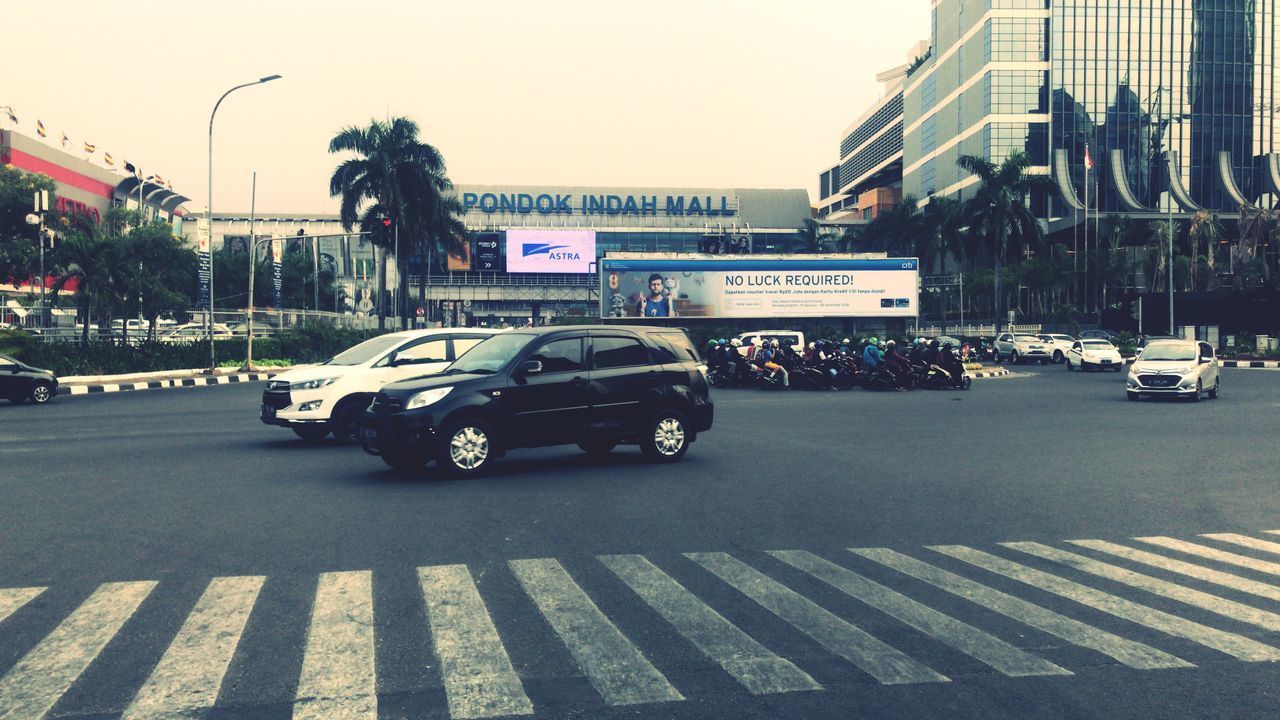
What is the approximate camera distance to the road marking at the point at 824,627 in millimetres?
4977

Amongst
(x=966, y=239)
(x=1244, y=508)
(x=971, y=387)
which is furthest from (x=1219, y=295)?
(x=1244, y=508)

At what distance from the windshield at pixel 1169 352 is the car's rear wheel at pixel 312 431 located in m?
18.8

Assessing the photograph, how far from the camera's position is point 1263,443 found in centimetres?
1515

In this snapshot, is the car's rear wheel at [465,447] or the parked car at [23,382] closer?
the car's rear wheel at [465,447]

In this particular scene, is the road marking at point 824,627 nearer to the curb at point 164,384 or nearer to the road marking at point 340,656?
the road marking at point 340,656

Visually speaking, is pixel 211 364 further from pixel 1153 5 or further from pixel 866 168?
pixel 866 168

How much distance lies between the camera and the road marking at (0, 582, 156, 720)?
4.59 metres

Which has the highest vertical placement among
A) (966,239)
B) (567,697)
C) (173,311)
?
(966,239)

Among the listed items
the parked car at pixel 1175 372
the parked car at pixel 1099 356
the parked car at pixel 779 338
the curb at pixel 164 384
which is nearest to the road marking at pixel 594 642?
the parked car at pixel 1175 372

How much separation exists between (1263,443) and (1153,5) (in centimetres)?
8585

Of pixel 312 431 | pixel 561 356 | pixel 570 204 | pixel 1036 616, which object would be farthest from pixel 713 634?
pixel 570 204

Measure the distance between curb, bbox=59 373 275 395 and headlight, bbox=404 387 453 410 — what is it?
2024 centimetres

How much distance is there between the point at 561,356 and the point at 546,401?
59 centimetres

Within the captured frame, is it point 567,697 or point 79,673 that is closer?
point 567,697
